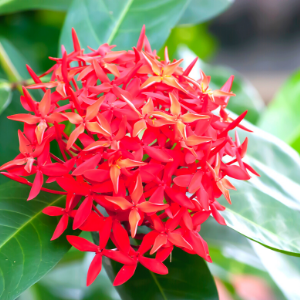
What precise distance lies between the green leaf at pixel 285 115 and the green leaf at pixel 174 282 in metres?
0.49

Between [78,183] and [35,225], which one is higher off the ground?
[78,183]

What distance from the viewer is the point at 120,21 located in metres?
0.62

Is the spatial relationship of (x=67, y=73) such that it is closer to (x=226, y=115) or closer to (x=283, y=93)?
(x=226, y=115)

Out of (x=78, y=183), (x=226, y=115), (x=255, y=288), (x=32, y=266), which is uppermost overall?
(x=226, y=115)

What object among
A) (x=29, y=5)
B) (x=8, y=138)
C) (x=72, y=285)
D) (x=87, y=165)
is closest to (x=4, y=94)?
(x=8, y=138)

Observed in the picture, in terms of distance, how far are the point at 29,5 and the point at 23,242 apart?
0.49m

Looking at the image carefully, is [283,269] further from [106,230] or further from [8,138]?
[8,138]

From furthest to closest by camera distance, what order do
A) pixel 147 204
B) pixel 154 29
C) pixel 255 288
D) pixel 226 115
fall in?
pixel 255 288
pixel 154 29
pixel 226 115
pixel 147 204

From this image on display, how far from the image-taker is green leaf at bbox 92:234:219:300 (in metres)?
0.46

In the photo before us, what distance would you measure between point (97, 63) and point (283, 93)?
0.68 m

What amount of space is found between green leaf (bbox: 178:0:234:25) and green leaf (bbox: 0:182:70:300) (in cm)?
50

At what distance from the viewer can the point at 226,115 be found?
0.44 metres

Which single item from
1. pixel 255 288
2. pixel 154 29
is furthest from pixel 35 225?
pixel 255 288

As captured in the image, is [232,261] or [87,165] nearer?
[87,165]
